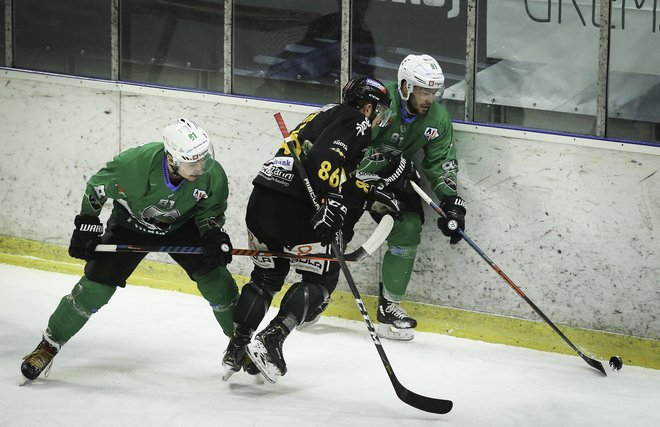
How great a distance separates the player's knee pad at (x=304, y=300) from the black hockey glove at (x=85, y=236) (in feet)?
2.39

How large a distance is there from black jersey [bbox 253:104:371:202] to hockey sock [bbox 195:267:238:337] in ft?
1.25

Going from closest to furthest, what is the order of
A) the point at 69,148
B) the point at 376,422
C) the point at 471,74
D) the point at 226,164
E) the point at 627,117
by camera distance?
the point at 376,422 < the point at 627,117 < the point at 471,74 < the point at 226,164 < the point at 69,148

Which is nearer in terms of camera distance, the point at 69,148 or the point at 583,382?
the point at 583,382

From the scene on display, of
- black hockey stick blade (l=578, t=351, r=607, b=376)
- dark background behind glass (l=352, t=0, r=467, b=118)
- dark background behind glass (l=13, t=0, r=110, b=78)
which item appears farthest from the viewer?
dark background behind glass (l=13, t=0, r=110, b=78)

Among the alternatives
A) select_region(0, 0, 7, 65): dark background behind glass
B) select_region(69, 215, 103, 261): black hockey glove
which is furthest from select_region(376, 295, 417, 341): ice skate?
select_region(0, 0, 7, 65): dark background behind glass

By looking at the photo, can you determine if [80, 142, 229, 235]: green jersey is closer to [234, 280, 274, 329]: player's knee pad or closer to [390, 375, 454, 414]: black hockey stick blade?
[234, 280, 274, 329]: player's knee pad

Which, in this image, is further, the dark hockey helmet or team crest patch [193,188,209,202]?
the dark hockey helmet

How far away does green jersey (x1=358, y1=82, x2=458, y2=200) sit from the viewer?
480cm

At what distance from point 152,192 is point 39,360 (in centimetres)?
76

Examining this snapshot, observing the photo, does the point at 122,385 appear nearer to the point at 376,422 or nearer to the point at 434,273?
the point at 376,422

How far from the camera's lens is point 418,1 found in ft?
16.8

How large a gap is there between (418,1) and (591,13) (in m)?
0.82

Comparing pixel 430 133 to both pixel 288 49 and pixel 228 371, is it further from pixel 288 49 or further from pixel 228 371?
pixel 228 371

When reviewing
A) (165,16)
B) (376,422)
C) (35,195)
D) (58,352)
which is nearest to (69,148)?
(35,195)
